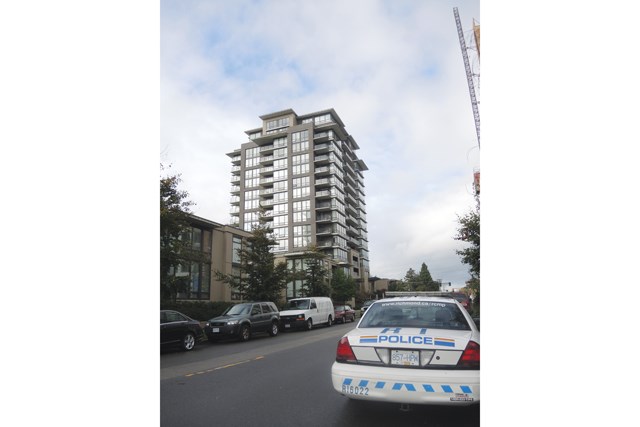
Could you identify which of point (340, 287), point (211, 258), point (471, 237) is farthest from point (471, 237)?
point (340, 287)

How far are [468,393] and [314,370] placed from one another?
195 inches

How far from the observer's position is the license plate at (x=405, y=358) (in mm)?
4468

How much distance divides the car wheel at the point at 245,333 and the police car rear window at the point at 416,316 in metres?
11.8

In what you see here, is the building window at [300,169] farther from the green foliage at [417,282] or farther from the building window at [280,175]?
the green foliage at [417,282]

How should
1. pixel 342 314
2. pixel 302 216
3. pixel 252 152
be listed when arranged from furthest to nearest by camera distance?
pixel 252 152 → pixel 302 216 → pixel 342 314

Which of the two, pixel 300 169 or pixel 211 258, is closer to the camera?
pixel 211 258

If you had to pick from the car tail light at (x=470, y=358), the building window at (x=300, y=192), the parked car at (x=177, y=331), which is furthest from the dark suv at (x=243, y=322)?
the building window at (x=300, y=192)

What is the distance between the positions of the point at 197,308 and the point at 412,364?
2023 cm

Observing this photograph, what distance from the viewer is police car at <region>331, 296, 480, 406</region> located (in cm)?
421

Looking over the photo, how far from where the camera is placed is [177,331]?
1351cm

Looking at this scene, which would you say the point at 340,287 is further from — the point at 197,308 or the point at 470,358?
the point at 470,358

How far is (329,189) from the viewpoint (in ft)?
265
